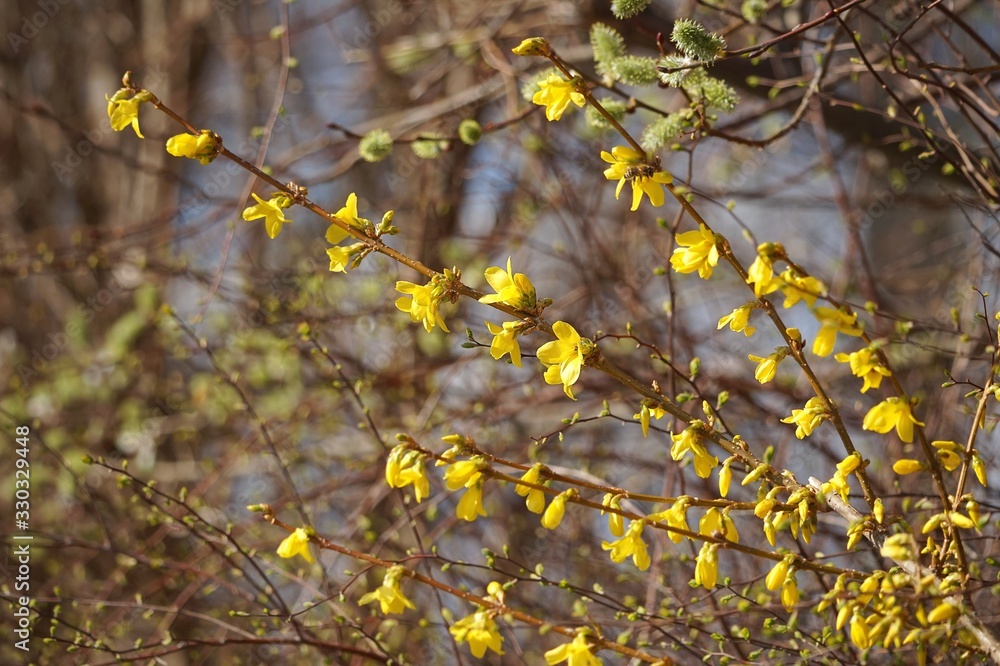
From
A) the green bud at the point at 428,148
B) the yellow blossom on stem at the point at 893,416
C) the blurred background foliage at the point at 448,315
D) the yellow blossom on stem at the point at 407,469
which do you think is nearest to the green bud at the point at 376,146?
the green bud at the point at 428,148

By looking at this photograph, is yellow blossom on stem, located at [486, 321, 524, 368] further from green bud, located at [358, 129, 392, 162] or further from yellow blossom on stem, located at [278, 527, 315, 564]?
green bud, located at [358, 129, 392, 162]

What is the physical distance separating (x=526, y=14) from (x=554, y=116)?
2.56 meters

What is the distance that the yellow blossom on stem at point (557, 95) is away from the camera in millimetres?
1399

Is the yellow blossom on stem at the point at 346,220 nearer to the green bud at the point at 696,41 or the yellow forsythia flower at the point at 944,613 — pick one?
the green bud at the point at 696,41

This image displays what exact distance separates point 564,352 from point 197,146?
0.71m

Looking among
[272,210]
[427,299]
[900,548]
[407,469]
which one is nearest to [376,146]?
[272,210]

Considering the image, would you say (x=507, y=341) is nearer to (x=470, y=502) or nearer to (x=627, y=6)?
(x=470, y=502)

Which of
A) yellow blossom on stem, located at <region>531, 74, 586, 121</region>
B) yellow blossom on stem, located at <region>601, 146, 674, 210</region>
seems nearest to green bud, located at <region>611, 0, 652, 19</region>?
yellow blossom on stem, located at <region>531, 74, 586, 121</region>

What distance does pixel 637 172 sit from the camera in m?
1.32

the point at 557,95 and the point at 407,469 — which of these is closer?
the point at 407,469

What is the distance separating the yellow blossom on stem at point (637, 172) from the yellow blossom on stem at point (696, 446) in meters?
0.36

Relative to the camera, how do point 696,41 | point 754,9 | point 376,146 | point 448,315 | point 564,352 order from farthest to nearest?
point 448,315 < point 376,146 < point 754,9 < point 696,41 < point 564,352

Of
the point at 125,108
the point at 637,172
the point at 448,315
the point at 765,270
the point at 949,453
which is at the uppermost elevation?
the point at 448,315

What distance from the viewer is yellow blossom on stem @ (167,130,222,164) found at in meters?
1.37
